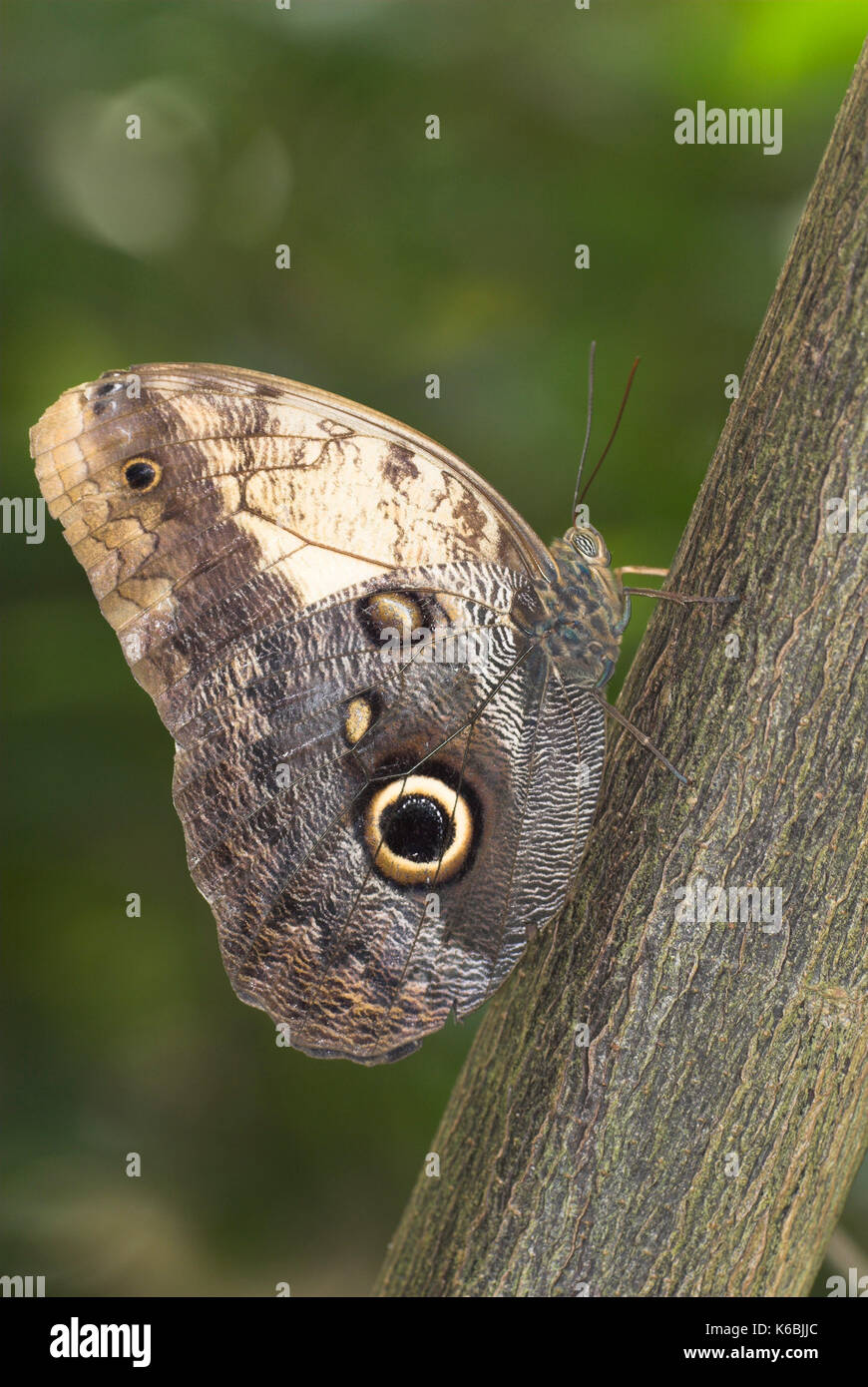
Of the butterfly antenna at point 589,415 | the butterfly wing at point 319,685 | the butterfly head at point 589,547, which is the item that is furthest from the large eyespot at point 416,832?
the butterfly antenna at point 589,415

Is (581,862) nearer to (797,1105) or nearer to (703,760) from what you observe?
(703,760)

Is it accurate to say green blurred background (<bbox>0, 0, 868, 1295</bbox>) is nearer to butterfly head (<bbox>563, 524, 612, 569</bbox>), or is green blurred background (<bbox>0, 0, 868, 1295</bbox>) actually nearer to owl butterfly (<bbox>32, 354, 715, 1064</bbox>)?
butterfly head (<bbox>563, 524, 612, 569</bbox>)

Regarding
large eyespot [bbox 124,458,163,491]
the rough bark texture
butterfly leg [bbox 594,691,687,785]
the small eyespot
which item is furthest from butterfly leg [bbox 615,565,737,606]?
large eyespot [bbox 124,458,163,491]

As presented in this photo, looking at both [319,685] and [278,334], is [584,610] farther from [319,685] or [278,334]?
[278,334]

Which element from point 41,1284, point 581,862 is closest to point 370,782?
point 581,862
